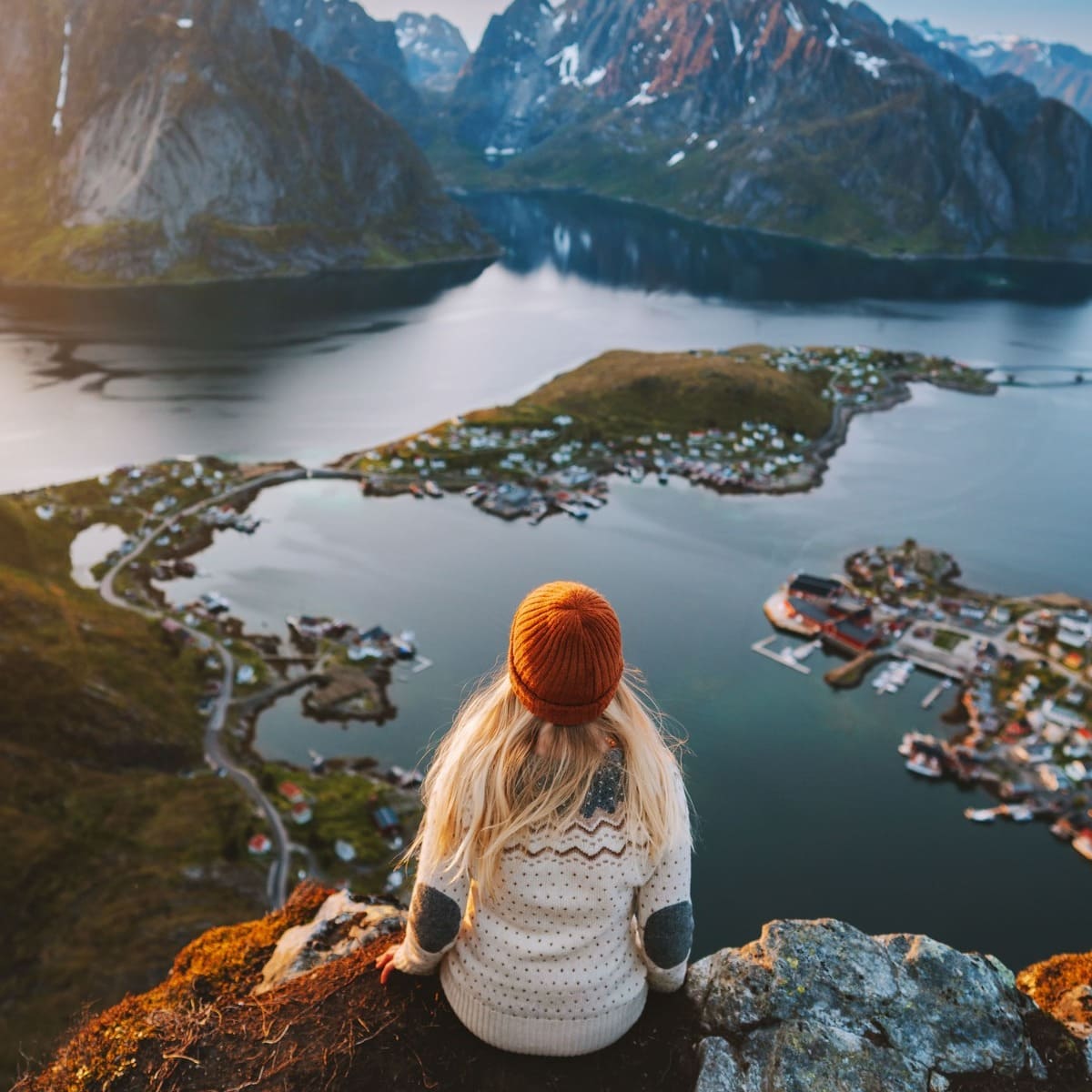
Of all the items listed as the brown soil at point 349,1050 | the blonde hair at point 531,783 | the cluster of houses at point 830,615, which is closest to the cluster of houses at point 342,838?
the brown soil at point 349,1050

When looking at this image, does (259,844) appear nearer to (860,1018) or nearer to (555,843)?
(860,1018)

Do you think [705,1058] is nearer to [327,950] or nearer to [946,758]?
[327,950]

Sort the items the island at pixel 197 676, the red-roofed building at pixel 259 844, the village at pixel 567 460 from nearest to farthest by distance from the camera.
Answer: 1. the island at pixel 197 676
2. the red-roofed building at pixel 259 844
3. the village at pixel 567 460

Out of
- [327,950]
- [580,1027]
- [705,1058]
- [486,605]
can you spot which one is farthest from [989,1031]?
[486,605]

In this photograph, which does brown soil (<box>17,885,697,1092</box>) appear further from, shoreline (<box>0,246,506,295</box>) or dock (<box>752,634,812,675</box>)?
shoreline (<box>0,246,506,295</box>)

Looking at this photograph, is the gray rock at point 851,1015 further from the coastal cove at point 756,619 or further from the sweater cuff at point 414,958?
the coastal cove at point 756,619

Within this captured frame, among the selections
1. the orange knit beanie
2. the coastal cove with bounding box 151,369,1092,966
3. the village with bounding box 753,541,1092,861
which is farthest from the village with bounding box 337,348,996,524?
the orange knit beanie
